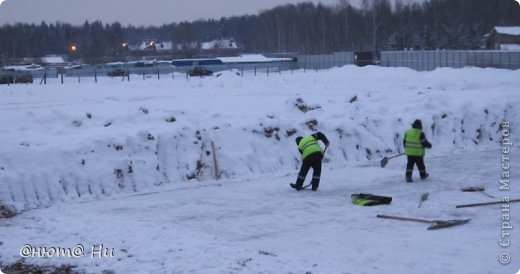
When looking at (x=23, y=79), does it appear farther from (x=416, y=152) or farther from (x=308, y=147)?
(x=416, y=152)

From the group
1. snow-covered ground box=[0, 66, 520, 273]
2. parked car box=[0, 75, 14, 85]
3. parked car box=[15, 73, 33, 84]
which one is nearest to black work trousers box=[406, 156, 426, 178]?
snow-covered ground box=[0, 66, 520, 273]

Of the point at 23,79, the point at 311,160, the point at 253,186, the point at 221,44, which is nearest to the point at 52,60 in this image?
the point at 23,79

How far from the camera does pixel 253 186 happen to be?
1633 cm

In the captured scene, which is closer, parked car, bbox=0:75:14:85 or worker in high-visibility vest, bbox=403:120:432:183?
worker in high-visibility vest, bbox=403:120:432:183

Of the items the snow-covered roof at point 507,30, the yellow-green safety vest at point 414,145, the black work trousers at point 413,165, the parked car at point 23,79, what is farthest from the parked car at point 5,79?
the snow-covered roof at point 507,30

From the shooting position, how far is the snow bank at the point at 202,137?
1580 centimetres

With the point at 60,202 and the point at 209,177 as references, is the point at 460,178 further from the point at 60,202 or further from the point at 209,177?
the point at 60,202

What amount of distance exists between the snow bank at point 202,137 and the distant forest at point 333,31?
46.5 metres

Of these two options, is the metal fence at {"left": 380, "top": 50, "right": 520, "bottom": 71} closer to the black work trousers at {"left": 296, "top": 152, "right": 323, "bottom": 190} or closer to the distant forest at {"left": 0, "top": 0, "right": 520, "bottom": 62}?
the distant forest at {"left": 0, "top": 0, "right": 520, "bottom": 62}

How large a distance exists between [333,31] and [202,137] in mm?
102721

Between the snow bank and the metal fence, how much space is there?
88.5ft

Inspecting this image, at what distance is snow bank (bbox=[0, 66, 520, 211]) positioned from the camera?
51.9ft

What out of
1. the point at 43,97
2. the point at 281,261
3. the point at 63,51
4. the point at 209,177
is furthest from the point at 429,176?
the point at 63,51

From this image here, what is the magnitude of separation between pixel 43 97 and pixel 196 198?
982 inches
